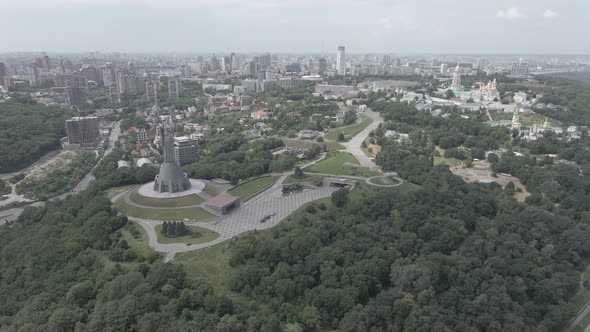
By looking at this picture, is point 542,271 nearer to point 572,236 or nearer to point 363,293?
point 572,236

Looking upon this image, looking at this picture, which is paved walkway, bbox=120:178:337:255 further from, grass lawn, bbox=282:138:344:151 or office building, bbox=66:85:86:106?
office building, bbox=66:85:86:106

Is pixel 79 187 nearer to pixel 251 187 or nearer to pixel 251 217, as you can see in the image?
pixel 251 187

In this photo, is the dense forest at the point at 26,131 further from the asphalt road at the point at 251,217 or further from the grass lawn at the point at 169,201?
the grass lawn at the point at 169,201

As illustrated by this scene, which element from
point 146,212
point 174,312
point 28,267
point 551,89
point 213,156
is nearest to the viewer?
point 174,312

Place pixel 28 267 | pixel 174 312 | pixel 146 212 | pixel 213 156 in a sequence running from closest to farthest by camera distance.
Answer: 1. pixel 174 312
2. pixel 28 267
3. pixel 146 212
4. pixel 213 156

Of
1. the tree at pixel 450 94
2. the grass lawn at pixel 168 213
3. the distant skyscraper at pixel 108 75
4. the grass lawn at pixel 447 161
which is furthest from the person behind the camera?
the distant skyscraper at pixel 108 75

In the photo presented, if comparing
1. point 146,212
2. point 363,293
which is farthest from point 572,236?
point 146,212

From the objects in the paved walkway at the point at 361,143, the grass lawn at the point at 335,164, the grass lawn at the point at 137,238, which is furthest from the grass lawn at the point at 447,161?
the grass lawn at the point at 137,238
